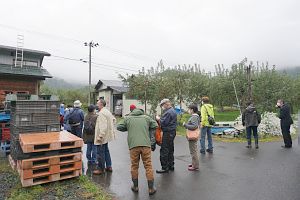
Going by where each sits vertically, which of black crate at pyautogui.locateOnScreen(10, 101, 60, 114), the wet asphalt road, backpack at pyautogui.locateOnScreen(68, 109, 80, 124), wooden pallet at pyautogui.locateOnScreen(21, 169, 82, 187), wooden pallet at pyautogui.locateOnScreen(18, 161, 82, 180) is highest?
→ black crate at pyautogui.locateOnScreen(10, 101, 60, 114)

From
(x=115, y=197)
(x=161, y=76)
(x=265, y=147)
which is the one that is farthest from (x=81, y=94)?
(x=115, y=197)

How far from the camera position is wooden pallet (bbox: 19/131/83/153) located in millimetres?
5121

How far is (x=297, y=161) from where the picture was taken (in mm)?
7496

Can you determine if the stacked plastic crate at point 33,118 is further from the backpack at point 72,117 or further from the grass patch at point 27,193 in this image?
the backpack at point 72,117

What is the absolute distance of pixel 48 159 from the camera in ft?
17.6

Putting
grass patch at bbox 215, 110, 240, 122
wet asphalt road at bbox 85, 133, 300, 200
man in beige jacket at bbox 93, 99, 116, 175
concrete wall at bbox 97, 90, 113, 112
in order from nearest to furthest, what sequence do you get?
wet asphalt road at bbox 85, 133, 300, 200
man in beige jacket at bbox 93, 99, 116, 175
grass patch at bbox 215, 110, 240, 122
concrete wall at bbox 97, 90, 113, 112

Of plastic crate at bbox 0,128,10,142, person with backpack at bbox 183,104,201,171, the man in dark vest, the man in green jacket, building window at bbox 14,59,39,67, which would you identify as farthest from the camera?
building window at bbox 14,59,39,67

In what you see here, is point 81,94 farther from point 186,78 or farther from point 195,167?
point 195,167

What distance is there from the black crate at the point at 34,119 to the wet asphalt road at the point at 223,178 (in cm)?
162

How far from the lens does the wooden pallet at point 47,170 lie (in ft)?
16.7

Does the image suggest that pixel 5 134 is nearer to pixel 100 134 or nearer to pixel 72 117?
pixel 72 117

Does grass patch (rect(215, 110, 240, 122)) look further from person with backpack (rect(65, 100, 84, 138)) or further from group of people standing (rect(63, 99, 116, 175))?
group of people standing (rect(63, 99, 116, 175))

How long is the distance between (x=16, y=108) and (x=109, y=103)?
26324 mm

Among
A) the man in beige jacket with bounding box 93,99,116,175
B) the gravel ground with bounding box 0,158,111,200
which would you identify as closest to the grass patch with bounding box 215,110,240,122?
the man in beige jacket with bounding box 93,99,116,175
